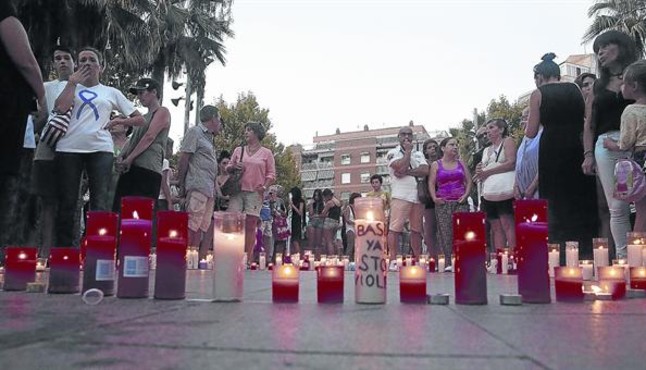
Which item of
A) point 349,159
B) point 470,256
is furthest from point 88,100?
point 349,159

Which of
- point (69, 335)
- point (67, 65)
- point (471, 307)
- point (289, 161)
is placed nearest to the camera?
point (69, 335)

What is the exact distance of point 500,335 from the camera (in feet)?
5.17

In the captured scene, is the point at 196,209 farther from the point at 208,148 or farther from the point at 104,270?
the point at 104,270

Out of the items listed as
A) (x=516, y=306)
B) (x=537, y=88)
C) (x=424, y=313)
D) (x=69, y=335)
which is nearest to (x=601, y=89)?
(x=537, y=88)

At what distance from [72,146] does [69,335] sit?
3.20m

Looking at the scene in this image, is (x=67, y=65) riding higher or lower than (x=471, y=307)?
higher

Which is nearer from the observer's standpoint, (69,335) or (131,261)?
(69,335)

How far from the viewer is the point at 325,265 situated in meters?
2.39

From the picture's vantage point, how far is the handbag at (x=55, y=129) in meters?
4.39

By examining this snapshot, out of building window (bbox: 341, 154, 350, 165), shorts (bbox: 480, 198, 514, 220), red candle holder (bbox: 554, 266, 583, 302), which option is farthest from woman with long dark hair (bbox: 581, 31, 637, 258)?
building window (bbox: 341, 154, 350, 165)

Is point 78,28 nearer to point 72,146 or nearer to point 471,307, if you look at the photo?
point 72,146

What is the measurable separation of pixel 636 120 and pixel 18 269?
12.4 ft

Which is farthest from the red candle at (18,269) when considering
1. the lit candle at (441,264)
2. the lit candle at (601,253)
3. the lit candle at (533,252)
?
the lit candle at (441,264)

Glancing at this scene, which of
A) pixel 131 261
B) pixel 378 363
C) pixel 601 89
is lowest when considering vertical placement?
pixel 378 363
